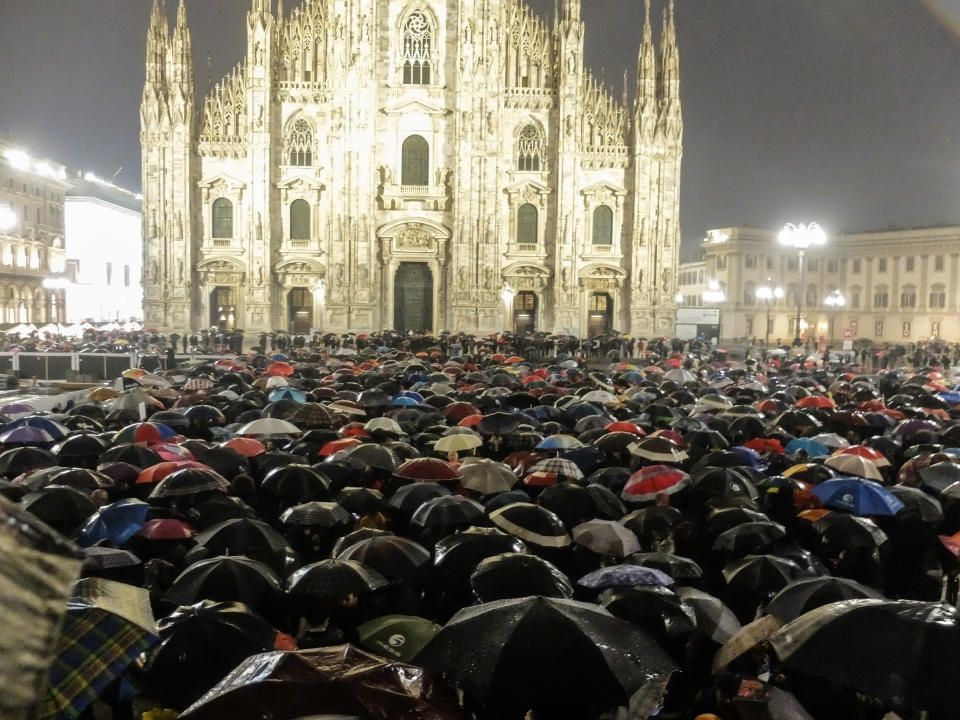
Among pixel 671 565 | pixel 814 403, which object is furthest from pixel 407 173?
pixel 671 565

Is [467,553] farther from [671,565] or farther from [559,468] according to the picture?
[559,468]

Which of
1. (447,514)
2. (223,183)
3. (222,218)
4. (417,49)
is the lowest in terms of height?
(447,514)

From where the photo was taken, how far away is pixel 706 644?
7109mm

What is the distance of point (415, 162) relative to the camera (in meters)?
51.2

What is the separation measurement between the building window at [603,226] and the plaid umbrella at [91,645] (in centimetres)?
4816

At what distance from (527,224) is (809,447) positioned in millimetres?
38868

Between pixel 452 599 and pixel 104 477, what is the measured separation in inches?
195

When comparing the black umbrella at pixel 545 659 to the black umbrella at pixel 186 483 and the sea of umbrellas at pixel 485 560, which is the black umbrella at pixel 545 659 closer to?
the sea of umbrellas at pixel 485 560

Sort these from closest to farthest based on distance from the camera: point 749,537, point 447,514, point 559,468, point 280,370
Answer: point 749,537 → point 447,514 → point 559,468 → point 280,370

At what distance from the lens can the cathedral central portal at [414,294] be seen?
5216 cm

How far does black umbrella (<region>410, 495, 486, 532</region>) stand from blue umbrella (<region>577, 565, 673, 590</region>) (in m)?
2.34

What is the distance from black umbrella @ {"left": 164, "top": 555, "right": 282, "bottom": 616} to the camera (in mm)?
6973

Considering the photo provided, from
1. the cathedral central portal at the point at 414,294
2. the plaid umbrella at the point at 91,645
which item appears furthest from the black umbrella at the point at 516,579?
the cathedral central portal at the point at 414,294

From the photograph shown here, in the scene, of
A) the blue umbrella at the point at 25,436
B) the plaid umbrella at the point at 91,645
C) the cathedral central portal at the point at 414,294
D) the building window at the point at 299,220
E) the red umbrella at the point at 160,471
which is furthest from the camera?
the cathedral central portal at the point at 414,294
